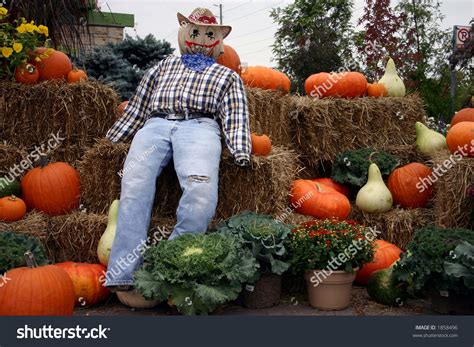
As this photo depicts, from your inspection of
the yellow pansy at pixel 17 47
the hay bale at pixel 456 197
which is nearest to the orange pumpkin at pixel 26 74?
the yellow pansy at pixel 17 47

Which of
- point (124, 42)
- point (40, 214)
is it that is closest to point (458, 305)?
point (40, 214)

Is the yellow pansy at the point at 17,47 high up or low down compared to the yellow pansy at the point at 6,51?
up

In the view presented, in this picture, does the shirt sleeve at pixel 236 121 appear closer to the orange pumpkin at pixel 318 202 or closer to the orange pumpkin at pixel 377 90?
the orange pumpkin at pixel 318 202

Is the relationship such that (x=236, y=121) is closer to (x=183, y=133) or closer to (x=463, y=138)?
(x=183, y=133)

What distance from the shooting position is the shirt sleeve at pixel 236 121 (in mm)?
3572

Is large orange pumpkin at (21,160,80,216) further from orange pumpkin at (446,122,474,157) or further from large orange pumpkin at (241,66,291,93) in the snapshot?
orange pumpkin at (446,122,474,157)

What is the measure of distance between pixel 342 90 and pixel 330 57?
23.9 ft

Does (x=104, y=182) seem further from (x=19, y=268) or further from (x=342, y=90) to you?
(x=342, y=90)

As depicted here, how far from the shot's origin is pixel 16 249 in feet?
10.1

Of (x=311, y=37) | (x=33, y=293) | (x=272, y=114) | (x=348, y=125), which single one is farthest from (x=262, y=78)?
(x=311, y=37)

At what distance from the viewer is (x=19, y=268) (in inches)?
111

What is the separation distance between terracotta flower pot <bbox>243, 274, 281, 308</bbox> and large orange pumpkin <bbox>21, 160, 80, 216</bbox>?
5.13 feet

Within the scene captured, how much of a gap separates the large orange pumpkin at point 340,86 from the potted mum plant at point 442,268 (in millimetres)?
2228

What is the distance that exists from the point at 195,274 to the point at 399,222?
6.43 feet
